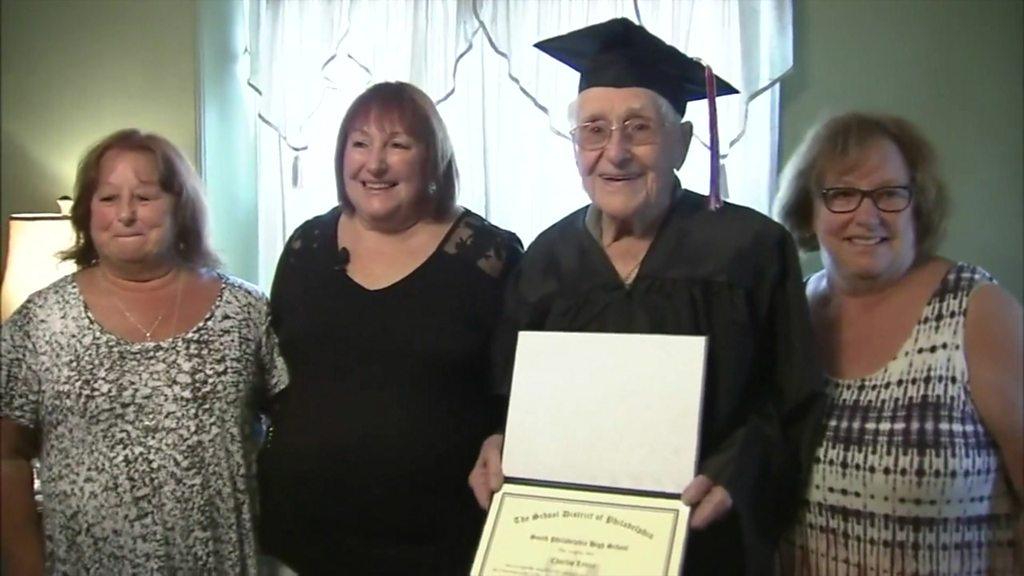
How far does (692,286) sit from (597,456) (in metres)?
0.30

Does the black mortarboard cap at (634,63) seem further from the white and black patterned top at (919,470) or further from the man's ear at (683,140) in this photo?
the white and black patterned top at (919,470)

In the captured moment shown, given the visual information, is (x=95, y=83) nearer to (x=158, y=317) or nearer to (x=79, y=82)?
(x=79, y=82)

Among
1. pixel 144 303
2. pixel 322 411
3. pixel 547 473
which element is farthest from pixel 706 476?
pixel 144 303

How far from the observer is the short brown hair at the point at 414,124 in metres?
1.70

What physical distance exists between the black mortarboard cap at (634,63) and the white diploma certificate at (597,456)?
1.36ft

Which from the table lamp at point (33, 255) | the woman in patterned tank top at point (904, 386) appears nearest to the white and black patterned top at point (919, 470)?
the woman in patterned tank top at point (904, 386)

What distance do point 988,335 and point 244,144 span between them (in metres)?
2.24

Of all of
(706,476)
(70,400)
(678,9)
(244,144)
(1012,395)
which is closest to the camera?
(706,476)

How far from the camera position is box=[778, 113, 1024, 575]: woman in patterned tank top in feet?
4.58

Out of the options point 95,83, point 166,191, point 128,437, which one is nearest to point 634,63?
point 166,191

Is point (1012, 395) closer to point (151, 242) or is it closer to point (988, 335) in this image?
point (988, 335)

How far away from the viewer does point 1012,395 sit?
4.56 feet

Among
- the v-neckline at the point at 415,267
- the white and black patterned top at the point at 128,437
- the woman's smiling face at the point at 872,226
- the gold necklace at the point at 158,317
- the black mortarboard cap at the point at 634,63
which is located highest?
the black mortarboard cap at the point at 634,63

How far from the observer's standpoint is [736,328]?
1.36 metres
